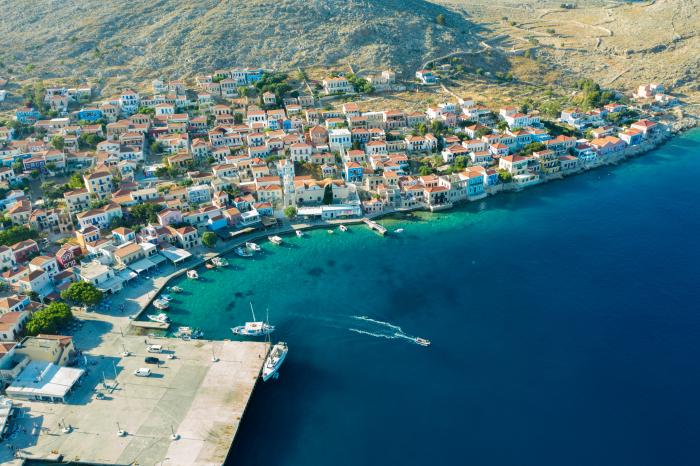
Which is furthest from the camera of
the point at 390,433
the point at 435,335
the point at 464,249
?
the point at 464,249

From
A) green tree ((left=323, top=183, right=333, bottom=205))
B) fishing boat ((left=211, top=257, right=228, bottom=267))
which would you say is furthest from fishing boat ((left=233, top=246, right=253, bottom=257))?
green tree ((left=323, top=183, right=333, bottom=205))

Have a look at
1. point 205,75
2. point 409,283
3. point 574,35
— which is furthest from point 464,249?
point 574,35

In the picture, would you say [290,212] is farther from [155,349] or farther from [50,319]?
[50,319]

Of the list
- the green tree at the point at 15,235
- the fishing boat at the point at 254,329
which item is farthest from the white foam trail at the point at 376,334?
the green tree at the point at 15,235

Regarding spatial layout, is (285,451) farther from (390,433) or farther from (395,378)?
(395,378)

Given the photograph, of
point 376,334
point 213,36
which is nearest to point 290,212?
point 376,334

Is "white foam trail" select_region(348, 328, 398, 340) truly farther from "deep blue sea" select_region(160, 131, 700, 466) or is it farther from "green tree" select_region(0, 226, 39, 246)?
"green tree" select_region(0, 226, 39, 246)

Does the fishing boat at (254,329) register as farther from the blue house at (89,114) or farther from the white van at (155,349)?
the blue house at (89,114)
